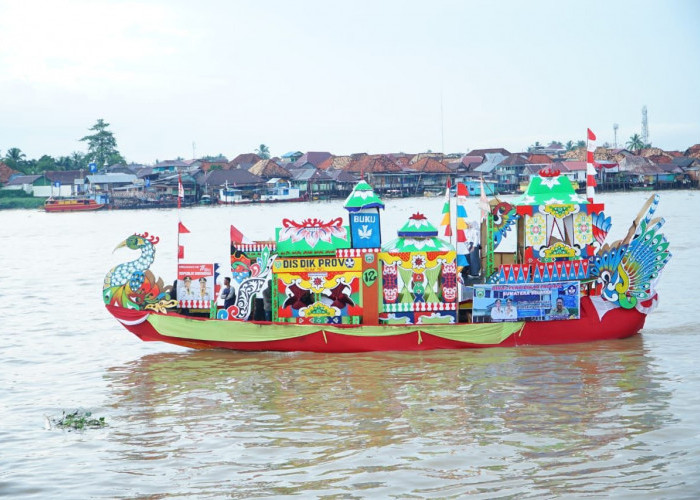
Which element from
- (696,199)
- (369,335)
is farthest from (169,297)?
(696,199)

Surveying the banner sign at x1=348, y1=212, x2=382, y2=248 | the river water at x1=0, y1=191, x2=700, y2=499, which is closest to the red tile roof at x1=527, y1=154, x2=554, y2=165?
the river water at x1=0, y1=191, x2=700, y2=499

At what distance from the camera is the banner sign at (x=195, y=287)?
1572cm

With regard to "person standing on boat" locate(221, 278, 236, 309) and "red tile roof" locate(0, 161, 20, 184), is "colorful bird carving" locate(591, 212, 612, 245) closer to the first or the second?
"person standing on boat" locate(221, 278, 236, 309)

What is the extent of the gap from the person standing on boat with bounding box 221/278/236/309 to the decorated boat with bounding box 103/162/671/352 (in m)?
0.12

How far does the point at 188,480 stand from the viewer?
10047mm

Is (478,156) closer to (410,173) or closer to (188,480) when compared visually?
(410,173)

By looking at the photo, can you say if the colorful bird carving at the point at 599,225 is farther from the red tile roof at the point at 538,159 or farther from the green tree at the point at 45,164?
the green tree at the point at 45,164

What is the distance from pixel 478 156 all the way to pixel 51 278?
270 ft

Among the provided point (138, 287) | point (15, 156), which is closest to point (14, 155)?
point (15, 156)

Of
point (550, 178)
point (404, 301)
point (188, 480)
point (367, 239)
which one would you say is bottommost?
point (188, 480)

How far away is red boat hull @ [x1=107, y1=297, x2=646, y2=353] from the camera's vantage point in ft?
50.1

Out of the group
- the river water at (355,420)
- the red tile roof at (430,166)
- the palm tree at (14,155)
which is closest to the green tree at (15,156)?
the palm tree at (14,155)

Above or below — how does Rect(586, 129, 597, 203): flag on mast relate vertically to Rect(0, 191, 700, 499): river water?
above

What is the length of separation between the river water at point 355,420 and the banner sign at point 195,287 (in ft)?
3.56
